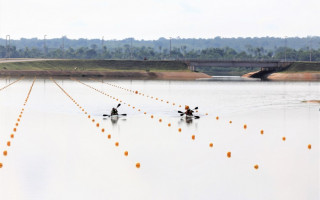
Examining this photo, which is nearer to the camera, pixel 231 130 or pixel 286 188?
pixel 286 188

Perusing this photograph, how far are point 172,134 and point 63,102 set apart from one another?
3363 centimetres

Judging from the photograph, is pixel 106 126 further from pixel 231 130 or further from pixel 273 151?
pixel 273 151

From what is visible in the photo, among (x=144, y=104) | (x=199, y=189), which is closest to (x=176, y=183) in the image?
(x=199, y=189)

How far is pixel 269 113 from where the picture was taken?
64062 mm

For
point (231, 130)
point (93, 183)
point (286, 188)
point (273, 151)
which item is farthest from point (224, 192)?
point (231, 130)

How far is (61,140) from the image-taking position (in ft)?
131

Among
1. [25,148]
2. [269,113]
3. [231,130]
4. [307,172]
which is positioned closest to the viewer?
[307,172]

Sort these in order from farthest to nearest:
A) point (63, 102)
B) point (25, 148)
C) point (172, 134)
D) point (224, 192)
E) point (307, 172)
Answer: point (63, 102), point (172, 134), point (25, 148), point (307, 172), point (224, 192)

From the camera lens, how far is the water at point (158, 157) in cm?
2603

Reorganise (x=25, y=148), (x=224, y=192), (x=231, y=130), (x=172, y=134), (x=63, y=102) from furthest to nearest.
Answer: (x=63, y=102), (x=231, y=130), (x=172, y=134), (x=25, y=148), (x=224, y=192)

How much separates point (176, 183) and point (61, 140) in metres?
15.1

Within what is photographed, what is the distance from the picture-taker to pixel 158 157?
33781 millimetres

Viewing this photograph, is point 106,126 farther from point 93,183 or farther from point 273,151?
point 93,183

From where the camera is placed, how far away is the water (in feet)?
85.4
